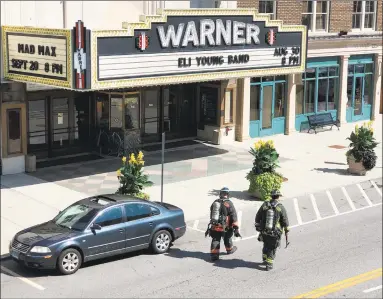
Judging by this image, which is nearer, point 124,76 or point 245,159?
point 124,76

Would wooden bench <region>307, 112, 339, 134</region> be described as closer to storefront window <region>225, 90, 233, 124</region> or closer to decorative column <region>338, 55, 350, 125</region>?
decorative column <region>338, 55, 350, 125</region>

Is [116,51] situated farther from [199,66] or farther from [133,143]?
[133,143]

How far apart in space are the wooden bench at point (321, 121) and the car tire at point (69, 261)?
20.1 m

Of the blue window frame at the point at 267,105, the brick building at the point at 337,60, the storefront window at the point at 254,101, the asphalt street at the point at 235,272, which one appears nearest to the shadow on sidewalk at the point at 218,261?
the asphalt street at the point at 235,272

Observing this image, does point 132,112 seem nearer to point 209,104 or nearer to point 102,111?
point 102,111

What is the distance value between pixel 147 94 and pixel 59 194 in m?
8.80

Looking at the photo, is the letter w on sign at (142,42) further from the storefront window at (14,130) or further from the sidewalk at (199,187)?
the storefront window at (14,130)

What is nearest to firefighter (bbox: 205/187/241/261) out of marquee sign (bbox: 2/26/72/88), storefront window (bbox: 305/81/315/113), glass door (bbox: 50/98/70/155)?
marquee sign (bbox: 2/26/72/88)

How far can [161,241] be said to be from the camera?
14406 millimetres

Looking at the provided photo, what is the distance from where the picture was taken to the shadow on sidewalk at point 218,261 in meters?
13.8

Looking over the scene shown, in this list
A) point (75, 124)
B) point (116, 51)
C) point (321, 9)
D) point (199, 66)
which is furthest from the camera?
point (321, 9)

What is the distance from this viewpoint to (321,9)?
3184 centimetres

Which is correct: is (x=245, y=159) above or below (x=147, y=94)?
below

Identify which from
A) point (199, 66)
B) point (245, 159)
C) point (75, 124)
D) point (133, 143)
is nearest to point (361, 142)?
point (245, 159)
